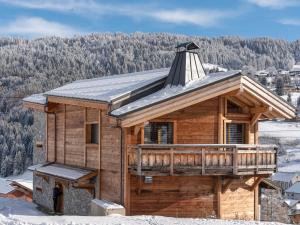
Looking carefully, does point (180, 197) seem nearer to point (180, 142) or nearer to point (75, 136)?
point (180, 142)

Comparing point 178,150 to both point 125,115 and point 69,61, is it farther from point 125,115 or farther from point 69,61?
point 69,61

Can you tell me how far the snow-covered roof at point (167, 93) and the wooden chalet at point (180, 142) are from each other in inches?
1.5

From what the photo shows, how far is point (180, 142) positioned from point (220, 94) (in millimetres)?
2381

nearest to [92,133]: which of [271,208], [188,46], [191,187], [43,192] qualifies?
[191,187]

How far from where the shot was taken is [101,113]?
20.1 metres

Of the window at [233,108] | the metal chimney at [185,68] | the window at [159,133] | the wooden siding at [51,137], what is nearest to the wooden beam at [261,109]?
the window at [233,108]

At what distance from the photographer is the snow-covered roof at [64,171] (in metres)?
20.2

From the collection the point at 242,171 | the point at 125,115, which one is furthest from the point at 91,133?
the point at 242,171

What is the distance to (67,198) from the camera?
76.1 feet

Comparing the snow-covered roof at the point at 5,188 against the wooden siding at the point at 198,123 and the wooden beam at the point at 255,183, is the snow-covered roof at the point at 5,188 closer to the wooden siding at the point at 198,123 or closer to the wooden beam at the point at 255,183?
the wooden beam at the point at 255,183

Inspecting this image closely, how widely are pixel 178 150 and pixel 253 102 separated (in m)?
4.03

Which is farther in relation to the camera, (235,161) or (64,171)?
(64,171)

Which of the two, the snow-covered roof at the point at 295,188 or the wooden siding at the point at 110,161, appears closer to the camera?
the wooden siding at the point at 110,161

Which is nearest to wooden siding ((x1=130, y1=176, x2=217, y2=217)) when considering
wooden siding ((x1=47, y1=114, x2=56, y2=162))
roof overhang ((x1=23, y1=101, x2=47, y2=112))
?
wooden siding ((x1=47, y1=114, x2=56, y2=162))
